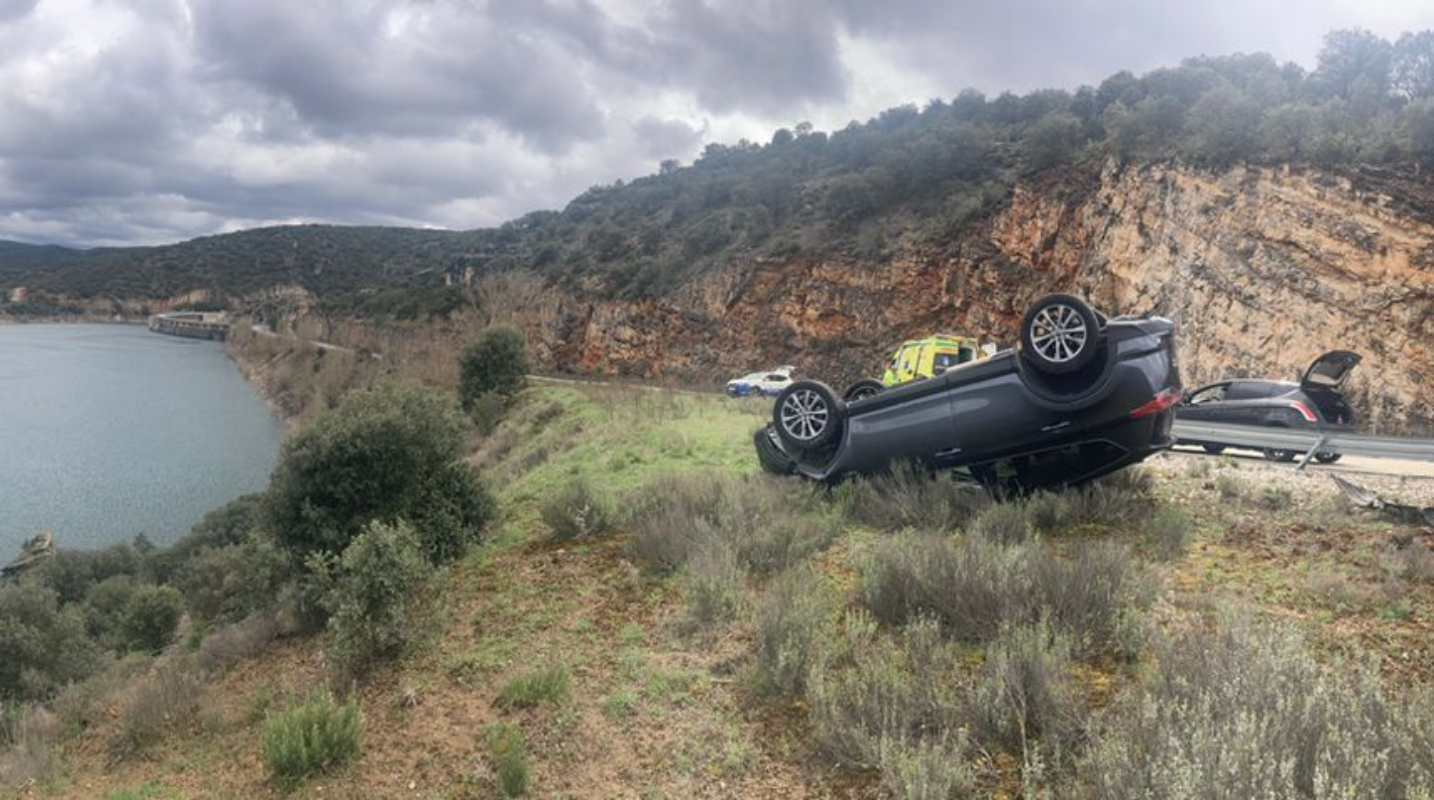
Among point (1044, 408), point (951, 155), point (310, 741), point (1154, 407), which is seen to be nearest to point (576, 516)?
point (310, 741)

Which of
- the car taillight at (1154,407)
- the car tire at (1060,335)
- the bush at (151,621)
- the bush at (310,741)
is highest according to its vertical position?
the car tire at (1060,335)

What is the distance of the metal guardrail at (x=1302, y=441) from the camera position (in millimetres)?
10562

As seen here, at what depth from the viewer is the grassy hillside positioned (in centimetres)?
340

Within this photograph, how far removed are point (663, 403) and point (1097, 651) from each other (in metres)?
17.8

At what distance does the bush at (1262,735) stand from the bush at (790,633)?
174 centimetres

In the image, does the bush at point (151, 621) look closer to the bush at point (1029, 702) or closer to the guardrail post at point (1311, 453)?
the bush at point (1029, 702)

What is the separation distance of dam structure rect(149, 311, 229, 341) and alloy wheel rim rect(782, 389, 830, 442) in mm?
116807

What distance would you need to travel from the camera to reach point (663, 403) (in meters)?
21.9

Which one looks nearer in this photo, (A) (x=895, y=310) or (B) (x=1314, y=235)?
(B) (x=1314, y=235)

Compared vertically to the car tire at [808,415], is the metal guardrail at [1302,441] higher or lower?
lower

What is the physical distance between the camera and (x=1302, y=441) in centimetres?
1107

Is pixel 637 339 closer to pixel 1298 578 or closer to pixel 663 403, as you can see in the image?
pixel 663 403

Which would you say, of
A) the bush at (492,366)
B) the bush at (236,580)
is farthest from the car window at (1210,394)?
the bush at (492,366)

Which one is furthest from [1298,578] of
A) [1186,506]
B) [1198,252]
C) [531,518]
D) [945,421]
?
[1198,252]
